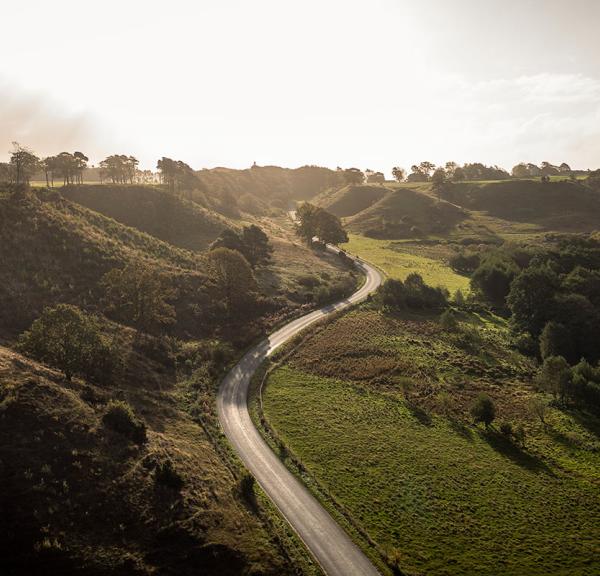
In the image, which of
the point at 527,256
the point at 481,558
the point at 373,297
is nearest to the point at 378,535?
the point at 481,558

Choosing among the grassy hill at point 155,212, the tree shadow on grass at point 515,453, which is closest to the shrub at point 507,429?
the tree shadow on grass at point 515,453

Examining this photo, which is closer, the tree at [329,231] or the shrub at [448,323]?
the shrub at [448,323]

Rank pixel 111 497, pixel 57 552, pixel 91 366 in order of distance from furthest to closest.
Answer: pixel 91 366 < pixel 111 497 < pixel 57 552

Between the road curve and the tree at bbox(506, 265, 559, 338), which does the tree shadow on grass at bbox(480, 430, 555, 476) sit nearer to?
the road curve

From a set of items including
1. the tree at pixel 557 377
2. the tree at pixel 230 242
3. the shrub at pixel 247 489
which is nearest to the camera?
the shrub at pixel 247 489

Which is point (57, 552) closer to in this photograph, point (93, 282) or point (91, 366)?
point (91, 366)

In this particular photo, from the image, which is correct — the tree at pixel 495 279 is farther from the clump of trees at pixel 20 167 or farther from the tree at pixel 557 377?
the clump of trees at pixel 20 167

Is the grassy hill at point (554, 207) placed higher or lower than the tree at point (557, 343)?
higher
